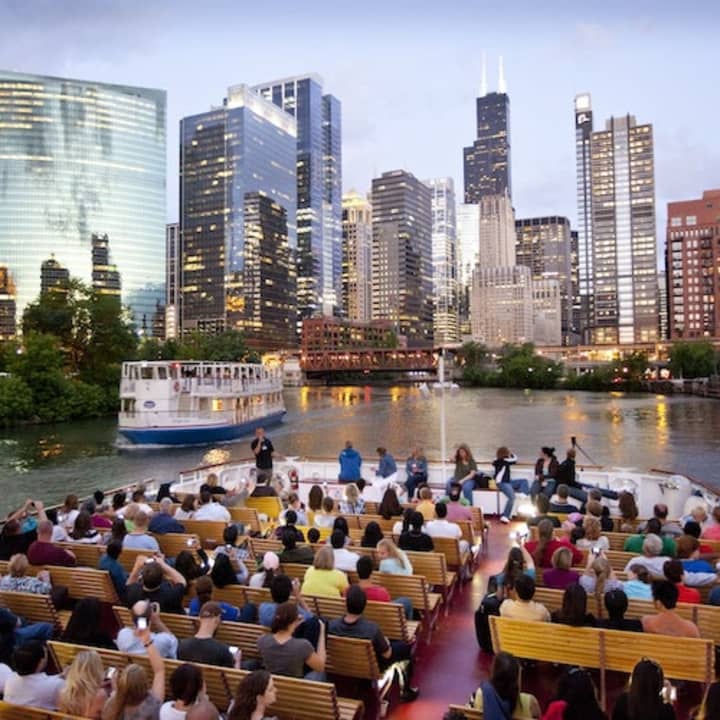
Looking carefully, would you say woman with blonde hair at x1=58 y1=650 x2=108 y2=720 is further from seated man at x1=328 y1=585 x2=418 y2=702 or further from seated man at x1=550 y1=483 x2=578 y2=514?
seated man at x1=550 y1=483 x2=578 y2=514

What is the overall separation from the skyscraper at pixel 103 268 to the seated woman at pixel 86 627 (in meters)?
161

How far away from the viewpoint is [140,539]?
8148 mm

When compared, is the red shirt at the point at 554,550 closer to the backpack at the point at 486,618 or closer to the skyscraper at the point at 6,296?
the backpack at the point at 486,618

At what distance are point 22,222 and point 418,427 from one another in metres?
129

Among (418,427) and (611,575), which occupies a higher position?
(611,575)

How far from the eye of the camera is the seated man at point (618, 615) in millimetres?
5484

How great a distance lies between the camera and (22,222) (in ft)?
485

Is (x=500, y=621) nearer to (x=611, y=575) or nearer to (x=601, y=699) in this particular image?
(x=601, y=699)

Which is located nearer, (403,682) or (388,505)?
(403,682)

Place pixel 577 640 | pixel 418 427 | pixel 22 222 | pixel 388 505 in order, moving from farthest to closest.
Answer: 1. pixel 22 222
2. pixel 418 427
3. pixel 388 505
4. pixel 577 640

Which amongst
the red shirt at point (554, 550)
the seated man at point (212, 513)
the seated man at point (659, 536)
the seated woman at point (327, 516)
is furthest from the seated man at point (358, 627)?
the seated man at point (212, 513)

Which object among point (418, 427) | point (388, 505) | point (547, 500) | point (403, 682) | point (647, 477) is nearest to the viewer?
point (403, 682)

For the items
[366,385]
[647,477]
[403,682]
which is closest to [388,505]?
[403,682]

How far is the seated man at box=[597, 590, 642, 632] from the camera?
5484 millimetres
